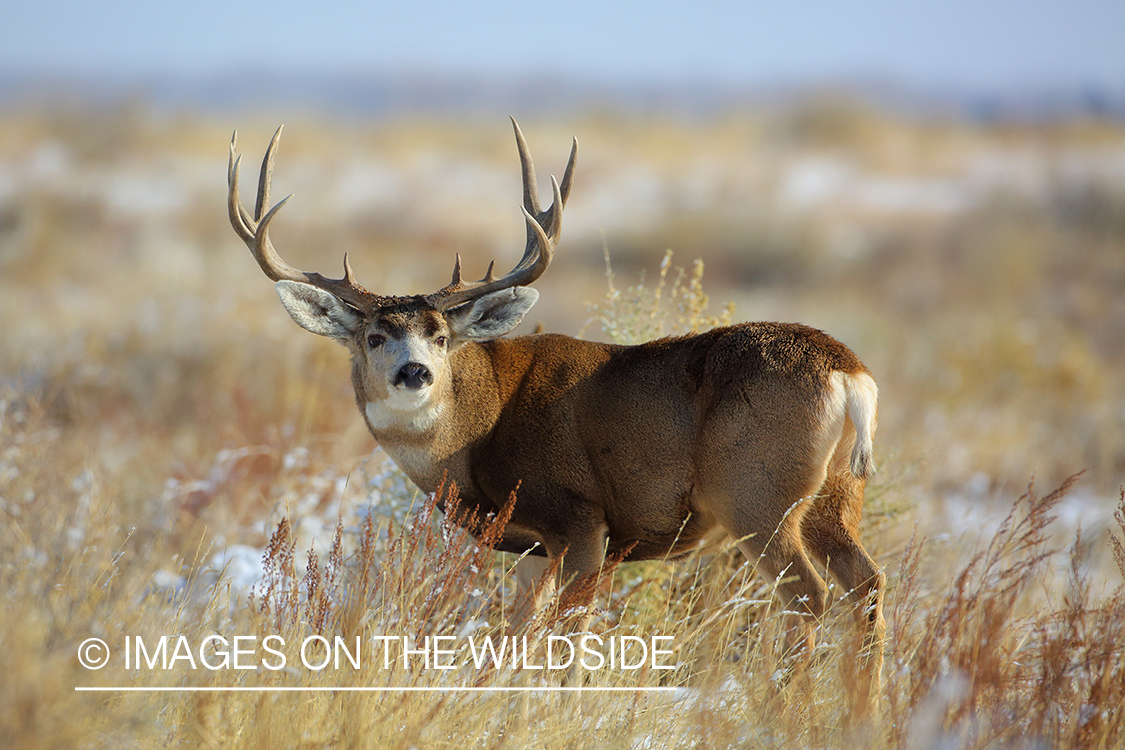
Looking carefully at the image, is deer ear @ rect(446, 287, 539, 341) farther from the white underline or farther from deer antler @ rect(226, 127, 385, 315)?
the white underline

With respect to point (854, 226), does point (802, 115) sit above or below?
above

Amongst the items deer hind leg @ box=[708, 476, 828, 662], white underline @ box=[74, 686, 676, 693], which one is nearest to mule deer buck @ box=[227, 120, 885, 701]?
deer hind leg @ box=[708, 476, 828, 662]

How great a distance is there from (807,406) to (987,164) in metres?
37.8

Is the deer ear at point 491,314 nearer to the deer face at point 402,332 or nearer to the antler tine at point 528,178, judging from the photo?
the deer face at point 402,332

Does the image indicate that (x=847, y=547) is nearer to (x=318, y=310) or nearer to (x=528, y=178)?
(x=528, y=178)

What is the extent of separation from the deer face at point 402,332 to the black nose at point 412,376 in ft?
0.21

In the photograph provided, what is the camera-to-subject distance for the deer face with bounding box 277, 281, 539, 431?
4465 millimetres

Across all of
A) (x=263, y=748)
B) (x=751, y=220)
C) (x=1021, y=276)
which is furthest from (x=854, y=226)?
(x=263, y=748)

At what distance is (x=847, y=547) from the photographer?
166 inches

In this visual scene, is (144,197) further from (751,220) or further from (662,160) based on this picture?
(662,160)

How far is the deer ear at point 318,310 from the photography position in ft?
14.7

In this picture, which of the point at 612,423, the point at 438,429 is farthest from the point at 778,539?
the point at 438,429

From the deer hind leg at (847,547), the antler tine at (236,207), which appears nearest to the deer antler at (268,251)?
the antler tine at (236,207)

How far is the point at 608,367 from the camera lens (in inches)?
180
